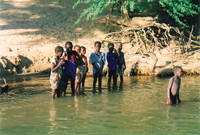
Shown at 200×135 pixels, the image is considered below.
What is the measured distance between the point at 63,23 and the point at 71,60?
9.15 meters

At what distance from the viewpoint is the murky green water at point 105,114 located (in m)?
5.95

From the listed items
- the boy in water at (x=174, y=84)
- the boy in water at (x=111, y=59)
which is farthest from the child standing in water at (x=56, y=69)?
the boy in water at (x=174, y=84)

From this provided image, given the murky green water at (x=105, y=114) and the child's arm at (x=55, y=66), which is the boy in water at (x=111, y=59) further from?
the child's arm at (x=55, y=66)

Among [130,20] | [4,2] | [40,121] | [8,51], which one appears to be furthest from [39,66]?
[40,121]

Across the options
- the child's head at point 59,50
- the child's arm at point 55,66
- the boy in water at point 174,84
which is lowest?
the boy in water at point 174,84

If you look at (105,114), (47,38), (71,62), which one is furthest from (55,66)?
(47,38)

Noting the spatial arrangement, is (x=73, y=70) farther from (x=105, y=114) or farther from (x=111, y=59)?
(x=105, y=114)

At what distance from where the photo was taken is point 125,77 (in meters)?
12.9

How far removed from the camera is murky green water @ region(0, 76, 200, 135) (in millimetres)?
5949

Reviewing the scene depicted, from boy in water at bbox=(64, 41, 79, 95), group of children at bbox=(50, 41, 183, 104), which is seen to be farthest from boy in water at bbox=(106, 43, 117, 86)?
boy in water at bbox=(64, 41, 79, 95)

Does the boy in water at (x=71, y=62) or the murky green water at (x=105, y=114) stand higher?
the boy in water at (x=71, y=62)

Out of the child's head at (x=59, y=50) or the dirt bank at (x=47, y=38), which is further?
the dirt bank at (x=47, y=38)

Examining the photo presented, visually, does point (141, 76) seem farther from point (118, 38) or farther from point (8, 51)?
point (8, 51)

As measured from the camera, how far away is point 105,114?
23.2 ft
